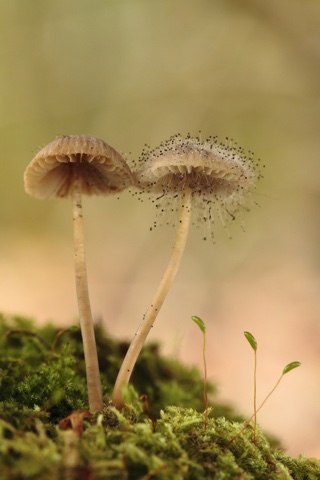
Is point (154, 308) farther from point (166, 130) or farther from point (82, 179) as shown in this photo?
point (166, 130)

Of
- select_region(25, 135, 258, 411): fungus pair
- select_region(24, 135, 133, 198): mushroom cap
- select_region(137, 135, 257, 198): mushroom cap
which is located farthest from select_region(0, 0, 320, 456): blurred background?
select_region(137, 135, 257, 198): mushroom cap

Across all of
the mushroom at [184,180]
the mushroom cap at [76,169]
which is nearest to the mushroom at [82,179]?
the mushroom cap at [76,169]

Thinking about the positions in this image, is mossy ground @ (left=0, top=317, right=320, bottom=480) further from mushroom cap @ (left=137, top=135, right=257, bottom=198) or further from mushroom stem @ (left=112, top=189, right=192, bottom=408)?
mushroom cap @ (left=137, top=135, right=257, bottom=198)

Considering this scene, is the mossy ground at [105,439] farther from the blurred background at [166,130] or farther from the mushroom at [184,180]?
the blurred background at [166,130]

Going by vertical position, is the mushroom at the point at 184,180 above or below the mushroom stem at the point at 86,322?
above

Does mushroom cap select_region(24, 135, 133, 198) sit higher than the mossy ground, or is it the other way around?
mushroom cap select_region(24, 135, 133, 198)

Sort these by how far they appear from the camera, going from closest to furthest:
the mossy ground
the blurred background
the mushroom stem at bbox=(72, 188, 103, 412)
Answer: the mossy ground, the mushroom stem at bbox=(72, 188, 103, 412), the blurred background

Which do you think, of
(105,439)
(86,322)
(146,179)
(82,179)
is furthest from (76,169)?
(105,439)
